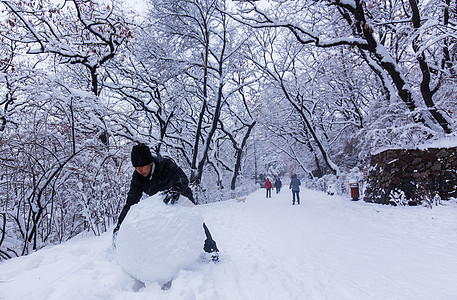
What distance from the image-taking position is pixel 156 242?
258 centimetres

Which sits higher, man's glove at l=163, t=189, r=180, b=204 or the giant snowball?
man's glove at l=163, t=189, r=180, b=204

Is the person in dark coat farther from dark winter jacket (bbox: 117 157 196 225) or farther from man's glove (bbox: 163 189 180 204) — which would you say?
man's glove (bbox: 163 189 180 204)

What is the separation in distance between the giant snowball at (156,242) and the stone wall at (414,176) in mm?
8295

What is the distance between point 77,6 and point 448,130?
13.4m

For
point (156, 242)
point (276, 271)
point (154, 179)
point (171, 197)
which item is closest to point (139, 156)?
point (154, 179)

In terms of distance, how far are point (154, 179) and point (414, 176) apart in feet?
29.3

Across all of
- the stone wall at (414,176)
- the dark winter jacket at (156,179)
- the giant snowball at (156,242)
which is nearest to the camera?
the giant snowball at (156,242)

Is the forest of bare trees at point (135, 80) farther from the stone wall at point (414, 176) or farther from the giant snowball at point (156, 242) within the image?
the giant snowball at point (156, 242)

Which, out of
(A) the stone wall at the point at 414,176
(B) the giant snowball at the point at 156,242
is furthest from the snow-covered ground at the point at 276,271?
Result: (A) the stone wall at the point at 414,176

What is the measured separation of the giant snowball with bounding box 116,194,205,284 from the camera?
2.56 m

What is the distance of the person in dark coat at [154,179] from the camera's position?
321 cm

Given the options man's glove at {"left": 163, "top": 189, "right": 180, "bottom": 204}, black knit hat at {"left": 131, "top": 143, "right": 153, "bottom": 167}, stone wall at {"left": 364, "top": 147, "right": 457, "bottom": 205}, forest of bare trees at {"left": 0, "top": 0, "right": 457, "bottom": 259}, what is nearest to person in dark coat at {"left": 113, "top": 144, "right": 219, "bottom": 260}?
black knit hat at {"left": 131, "top": 143, "right": 153, "bottom": 167}

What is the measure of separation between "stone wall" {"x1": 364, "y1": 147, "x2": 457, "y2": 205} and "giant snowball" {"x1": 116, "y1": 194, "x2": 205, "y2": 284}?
8.29 meters

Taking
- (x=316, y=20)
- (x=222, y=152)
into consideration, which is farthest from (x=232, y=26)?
(x=222, y=152)
